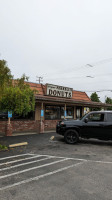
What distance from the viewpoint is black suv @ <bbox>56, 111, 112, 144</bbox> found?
8266 mm

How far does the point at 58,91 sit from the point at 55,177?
1440 cm

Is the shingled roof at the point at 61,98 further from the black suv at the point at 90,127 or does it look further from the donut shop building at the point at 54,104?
the black suv at the point at 90,127

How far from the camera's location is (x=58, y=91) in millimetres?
18031

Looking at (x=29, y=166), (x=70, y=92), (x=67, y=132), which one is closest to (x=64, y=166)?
(x=29, y=166)

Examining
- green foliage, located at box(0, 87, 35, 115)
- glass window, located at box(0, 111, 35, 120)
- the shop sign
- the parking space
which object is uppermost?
the shop sign

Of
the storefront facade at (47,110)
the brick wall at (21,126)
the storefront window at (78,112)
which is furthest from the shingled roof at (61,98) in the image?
the brick wall at (21,126)

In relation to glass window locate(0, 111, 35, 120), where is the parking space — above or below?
below

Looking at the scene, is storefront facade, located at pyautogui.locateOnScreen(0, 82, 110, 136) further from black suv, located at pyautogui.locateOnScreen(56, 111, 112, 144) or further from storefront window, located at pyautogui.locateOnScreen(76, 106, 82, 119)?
black suv, located at pyautogui.locateOnScreen(56, 111, 112, 144)

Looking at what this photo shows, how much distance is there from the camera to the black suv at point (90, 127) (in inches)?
325

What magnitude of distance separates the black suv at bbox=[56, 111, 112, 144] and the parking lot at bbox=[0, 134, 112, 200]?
2.27 metres

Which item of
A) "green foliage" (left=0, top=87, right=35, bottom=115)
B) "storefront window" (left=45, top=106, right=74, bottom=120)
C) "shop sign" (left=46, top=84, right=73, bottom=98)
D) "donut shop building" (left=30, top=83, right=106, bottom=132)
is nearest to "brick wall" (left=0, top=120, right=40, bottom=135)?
"donut shop building" (left=30, top=83, right=106, bottom=132)

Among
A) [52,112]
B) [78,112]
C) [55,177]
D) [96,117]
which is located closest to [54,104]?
[52,112]

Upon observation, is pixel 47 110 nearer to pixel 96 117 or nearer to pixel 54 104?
pixel 54 104

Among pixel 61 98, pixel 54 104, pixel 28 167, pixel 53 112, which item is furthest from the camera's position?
pixel 53 112
